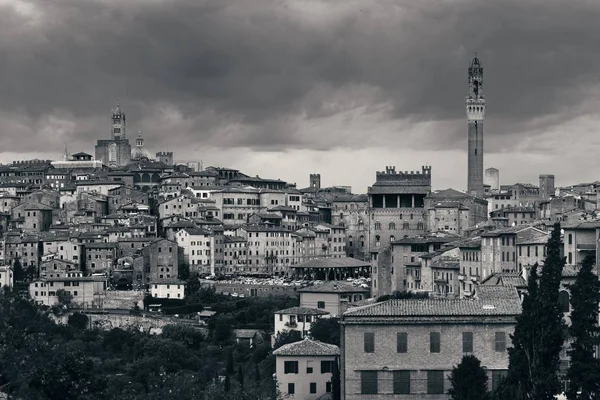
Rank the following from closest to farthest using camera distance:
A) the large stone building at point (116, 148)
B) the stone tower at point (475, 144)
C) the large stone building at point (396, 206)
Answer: the large stone building at point (396, 206)
the stone tower at point (475, 144)
the large stone building at point (116, 148)

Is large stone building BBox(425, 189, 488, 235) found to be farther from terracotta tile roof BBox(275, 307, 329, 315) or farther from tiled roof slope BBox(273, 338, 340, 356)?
tiled roof slope BBox(273, 338, 340, 356)

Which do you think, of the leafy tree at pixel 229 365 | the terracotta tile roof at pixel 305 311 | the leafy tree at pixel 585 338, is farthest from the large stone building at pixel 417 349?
the terracotta tile roof at pixel 305 311

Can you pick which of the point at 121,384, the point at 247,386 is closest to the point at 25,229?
the point at 121,384

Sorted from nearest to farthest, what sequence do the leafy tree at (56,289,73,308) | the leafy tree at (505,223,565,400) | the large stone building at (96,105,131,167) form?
1. the leafy tree at (505,223,565,400)
2. the leafy tree at (56,289,73,308)
3. the large stone building at (96,105,131,167)

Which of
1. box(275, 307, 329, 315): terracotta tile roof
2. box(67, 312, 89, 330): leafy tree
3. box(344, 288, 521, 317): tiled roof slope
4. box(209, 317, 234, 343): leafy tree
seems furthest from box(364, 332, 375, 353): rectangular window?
box(67, 312, 89, 330): leafy tree

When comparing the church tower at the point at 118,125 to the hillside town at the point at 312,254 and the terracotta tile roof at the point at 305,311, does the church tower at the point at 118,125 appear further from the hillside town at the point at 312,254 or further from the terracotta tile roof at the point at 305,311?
the terracotta tile roof at the point at 305,311

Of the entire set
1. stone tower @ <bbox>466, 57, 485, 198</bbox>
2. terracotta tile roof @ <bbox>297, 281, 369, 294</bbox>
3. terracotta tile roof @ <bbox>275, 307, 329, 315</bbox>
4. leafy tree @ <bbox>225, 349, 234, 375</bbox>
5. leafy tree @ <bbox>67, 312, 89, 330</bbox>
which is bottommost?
leafy tree @ <bbox>225, 349, 234, 375</bbox>
